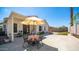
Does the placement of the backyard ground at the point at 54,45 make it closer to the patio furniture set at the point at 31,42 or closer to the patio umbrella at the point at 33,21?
the patio furniture set at the point at 31,42

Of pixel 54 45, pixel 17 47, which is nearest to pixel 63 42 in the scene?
pixel 54 45

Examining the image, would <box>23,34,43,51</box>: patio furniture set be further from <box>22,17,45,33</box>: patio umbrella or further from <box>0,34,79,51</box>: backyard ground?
<box>22,17,45,33</box>: patio umbrella

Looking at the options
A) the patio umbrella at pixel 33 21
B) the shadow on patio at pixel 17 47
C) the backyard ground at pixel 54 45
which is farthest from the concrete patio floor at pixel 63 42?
the patio umbrella at pixel 33 21

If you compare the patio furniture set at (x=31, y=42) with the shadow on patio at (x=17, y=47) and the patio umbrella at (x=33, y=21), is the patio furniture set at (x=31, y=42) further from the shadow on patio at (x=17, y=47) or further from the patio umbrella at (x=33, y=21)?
the patio umbrella at (x=33, y=21)

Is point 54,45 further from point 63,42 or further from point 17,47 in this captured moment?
point 17,47

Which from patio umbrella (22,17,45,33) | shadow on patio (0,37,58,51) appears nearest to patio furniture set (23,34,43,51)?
shadow on patio (0,37,58,51)

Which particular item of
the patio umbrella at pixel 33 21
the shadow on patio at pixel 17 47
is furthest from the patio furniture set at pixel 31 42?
the patio umbrella at pixel 33 21

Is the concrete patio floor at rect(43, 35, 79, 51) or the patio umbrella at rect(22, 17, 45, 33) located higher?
the patio umbrella at rect(22, 17, 45, 33)

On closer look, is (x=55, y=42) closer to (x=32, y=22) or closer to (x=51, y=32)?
(x=51, y=32)

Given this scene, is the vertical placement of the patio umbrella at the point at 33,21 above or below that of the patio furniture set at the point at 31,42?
above

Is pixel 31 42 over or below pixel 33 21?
below

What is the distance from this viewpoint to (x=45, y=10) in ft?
11.9

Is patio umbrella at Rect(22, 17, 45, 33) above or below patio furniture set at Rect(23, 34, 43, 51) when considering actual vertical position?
above
